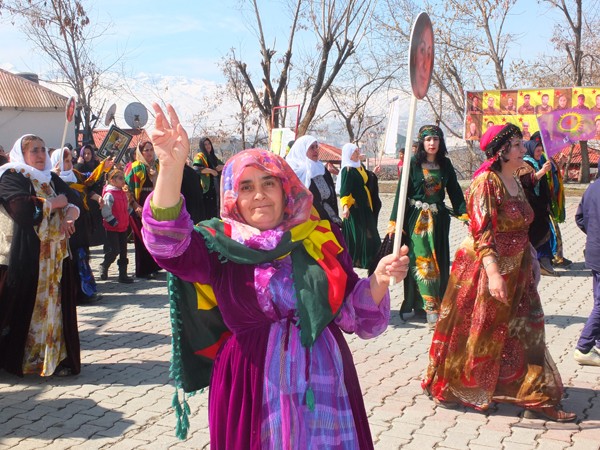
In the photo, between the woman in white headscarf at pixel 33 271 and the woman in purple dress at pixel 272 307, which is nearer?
the woman in purple dress at pixel 272 307

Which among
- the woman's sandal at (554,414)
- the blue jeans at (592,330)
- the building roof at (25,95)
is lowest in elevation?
the woman's sandal at (554,414)

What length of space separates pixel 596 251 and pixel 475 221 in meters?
1.56

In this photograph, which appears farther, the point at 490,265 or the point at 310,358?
the point at 490,265

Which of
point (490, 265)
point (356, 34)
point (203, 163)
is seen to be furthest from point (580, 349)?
point (356, 34)

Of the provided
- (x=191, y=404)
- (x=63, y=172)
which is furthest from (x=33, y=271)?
(x=63, y=172)

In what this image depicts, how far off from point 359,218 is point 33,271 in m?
4.30

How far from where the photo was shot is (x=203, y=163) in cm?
1270

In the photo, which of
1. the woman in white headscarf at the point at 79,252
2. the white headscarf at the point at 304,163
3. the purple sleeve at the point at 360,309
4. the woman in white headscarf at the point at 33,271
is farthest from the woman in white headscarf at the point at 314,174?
the purple sleeve at the point at 360,309

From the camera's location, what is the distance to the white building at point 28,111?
34656mm

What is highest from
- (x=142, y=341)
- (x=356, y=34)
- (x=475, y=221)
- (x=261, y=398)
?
(x=356, y=34)

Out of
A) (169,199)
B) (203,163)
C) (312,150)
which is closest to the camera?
(169,199)

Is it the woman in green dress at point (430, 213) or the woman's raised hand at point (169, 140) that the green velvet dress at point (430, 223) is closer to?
the woman in green dress at point (430, 213)

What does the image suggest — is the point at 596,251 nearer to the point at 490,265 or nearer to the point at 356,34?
the point at 490,265

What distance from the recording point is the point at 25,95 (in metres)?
35.5
